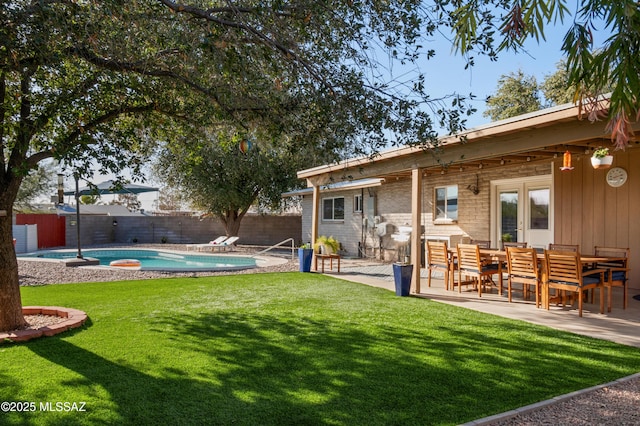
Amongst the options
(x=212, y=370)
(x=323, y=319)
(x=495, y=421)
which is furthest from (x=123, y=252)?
(x=495, y=421)

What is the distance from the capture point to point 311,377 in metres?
3.79

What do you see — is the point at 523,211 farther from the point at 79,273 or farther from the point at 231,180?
the point at 231,180

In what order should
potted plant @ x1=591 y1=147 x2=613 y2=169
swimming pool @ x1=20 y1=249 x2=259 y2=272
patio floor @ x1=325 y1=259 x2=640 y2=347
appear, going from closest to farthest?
patio floor @ x1=325 y1=259 x2=640 y2=347, potted plant @ x1=591 y1=147 x2=613 y2=169, swimming pool @ x1=20 y1=249 x2=259 y2=272

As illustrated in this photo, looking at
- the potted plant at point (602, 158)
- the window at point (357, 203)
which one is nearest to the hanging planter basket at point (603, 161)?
the potted plant at point (602, 158)

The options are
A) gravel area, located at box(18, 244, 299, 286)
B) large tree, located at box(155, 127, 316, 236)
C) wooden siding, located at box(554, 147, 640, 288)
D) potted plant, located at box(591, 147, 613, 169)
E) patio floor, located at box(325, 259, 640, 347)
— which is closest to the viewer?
patio floor, located at box(325, 259, 640, 347)

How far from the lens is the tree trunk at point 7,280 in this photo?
16.2 feet

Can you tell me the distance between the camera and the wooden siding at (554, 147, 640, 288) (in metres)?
8.14

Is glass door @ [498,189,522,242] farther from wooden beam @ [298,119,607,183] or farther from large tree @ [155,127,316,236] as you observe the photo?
large tree @ [155,127,316,236]

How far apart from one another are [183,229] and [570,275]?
19390mm

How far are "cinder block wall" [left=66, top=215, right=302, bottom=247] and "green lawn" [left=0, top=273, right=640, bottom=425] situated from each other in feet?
50.1

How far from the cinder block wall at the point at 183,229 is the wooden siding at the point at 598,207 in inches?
539

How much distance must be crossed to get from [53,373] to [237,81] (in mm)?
3342

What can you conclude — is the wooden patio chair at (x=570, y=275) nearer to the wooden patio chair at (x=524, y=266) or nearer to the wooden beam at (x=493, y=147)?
the wooden patio chair at (x=524, y=266)

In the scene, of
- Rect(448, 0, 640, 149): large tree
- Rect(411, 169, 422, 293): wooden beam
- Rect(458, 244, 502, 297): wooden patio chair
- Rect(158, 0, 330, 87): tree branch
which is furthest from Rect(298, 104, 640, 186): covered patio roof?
Rect(458, 244, 502, 297): wooden patio chair
